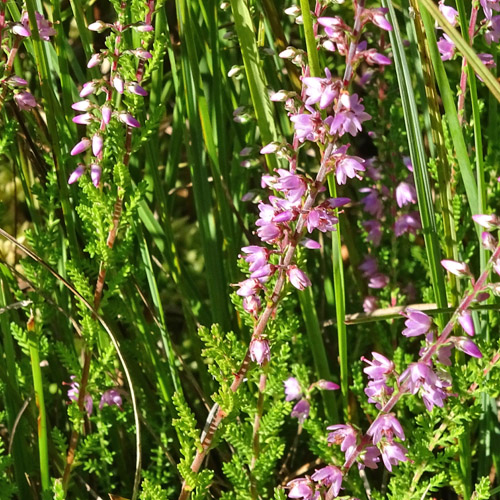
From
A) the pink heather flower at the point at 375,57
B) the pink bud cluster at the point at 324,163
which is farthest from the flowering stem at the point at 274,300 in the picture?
the pink heather flower at the point at 375,57

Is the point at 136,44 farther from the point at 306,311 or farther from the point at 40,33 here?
the point at 306,311

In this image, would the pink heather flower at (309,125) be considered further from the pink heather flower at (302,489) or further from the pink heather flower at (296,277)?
the pink heather flower at (302,489)

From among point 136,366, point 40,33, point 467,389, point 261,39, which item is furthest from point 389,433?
point 40,33

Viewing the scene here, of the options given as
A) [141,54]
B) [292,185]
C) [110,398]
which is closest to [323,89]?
[292,185]

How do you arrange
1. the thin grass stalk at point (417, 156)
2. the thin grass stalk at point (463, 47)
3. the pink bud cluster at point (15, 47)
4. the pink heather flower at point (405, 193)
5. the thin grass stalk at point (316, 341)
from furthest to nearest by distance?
the pink heather flower at point (405, 193) < the thin grass stalk at point (316, 341) < the pink bud cluster at point (15, 47) < the thin grass stalk at point (417, 156) < the thin grass stalk at point (463, 47)

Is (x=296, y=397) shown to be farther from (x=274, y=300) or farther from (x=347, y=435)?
(x=274, y=300)
